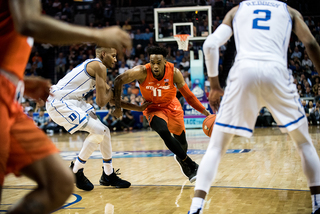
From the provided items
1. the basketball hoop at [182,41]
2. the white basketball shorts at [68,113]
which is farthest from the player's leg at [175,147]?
the basketball hoop at [182,41]

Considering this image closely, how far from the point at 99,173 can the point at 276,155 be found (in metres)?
3.48

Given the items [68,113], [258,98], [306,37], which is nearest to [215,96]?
[258,98]

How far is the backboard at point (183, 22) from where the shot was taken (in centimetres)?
1238

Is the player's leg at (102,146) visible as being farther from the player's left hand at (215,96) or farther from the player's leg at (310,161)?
the player's leg at (310,161)

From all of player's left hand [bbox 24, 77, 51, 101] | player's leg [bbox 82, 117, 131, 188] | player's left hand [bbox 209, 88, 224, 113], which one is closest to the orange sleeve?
player's leg [bbox 82, 117, 131, 188]

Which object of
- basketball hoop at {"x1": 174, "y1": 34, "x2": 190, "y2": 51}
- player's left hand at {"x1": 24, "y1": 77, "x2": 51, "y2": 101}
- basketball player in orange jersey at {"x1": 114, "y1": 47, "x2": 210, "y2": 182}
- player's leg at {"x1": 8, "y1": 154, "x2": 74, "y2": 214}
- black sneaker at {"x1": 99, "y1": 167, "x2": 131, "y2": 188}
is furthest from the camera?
basketball hoop at {"x1": 174, "y1": 34, "x2": 190, "y2": 51}

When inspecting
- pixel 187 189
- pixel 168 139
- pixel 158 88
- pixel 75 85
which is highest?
pixel 75 85

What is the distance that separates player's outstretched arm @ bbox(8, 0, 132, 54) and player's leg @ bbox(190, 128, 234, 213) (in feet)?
3.99

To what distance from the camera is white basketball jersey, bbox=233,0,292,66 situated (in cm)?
260

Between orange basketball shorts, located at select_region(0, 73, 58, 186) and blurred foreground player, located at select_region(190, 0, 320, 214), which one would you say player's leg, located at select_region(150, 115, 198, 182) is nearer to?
blurred foreground player, located at select_region(190, 0, 320, 214)

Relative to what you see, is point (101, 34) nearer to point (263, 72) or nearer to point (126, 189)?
point (263, 72)

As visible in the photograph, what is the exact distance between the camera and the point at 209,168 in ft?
8.51

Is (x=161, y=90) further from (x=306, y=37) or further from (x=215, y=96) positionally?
(x=306, y=37)

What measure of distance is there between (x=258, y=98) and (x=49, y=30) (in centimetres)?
161
